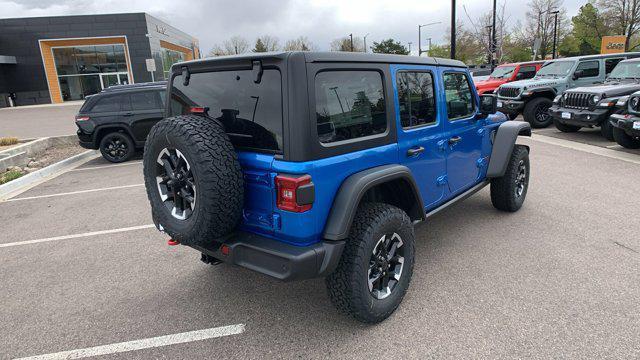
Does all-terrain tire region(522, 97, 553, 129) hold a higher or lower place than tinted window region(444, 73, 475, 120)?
lower

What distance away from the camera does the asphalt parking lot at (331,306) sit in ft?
8.73

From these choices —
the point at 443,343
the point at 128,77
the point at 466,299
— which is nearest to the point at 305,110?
the point at 443,343

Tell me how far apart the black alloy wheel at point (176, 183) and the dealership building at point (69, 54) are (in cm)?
3576

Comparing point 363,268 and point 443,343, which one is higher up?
point 363,268

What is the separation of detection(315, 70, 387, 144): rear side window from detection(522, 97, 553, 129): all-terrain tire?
10.3 meters

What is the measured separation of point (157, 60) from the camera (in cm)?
3709

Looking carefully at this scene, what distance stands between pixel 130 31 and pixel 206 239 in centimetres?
3769

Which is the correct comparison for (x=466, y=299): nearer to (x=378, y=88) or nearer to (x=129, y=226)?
(x=378, y=88)

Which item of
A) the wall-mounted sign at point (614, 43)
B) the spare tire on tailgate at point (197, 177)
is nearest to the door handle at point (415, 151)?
the spare tire on tailgate at point (197, 177)

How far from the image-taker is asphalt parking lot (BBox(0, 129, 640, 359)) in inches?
105

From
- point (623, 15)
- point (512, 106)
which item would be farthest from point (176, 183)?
point (623, 15)

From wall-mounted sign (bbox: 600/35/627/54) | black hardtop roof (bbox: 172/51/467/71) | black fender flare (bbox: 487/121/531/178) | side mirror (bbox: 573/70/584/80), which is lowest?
black fender flare (bbox: 487/121/531/178)

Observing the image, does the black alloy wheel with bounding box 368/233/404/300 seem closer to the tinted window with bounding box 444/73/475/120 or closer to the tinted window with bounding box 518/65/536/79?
the tinted window with bounding box 444/73/475/120

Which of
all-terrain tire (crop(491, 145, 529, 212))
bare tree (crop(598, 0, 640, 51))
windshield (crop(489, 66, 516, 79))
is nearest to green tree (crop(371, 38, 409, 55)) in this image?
bare tree (crop(598, 0, 640, 51))
